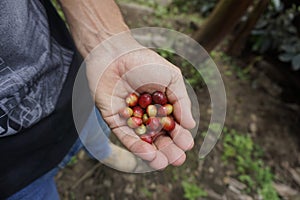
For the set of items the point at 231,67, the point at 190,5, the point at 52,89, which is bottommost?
the point at 231,67

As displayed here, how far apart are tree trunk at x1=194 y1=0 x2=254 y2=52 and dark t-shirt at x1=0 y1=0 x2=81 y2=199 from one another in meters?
1.19

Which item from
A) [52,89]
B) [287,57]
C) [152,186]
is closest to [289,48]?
[287,57]

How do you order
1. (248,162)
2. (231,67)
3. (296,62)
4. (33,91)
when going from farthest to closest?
1. (231,67)
2. (296,62)
3. (248,162)
4. (33,91)

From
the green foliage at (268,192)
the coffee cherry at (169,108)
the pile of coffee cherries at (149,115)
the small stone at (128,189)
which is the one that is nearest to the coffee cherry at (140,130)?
the pile of coffee cherries at (149,115)

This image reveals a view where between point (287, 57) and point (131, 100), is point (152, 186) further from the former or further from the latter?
point (287, 57)

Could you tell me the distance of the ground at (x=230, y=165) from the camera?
186 centimetres

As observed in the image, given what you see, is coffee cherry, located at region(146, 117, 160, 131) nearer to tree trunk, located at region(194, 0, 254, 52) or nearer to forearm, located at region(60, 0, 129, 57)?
forearm, located at region(60, 0, 129, 57)

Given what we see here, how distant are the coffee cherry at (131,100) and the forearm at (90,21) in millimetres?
225

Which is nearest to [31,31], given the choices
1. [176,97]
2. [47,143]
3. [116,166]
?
[47,143]

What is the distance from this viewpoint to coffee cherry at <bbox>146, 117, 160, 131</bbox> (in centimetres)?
117

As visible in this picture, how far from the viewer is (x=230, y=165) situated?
6.84ft

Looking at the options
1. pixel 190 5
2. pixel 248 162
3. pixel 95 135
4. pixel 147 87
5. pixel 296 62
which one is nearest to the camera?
pixel 147 87

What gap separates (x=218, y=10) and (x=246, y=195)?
1.19 m

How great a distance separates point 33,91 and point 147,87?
0.42 metres
